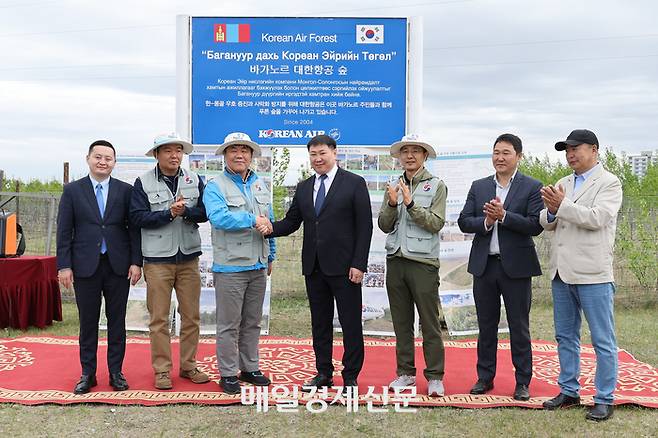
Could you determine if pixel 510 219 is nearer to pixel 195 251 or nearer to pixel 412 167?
pixel 412 167

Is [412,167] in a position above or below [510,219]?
above

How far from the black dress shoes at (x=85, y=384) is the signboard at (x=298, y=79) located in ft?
8.20

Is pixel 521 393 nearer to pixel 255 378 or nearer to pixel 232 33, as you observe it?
pixel 255 378

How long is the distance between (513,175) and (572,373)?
1250mm

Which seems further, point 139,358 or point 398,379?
point 139,358

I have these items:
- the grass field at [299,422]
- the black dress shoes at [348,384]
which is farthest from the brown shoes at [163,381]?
the black dress shoes at [348,384]

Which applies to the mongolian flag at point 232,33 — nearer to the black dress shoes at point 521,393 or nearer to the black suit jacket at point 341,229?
the black suit jacket at point 341,229

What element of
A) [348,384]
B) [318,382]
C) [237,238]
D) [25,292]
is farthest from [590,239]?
[25,292]

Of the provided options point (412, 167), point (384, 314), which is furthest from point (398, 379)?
point (384, 314)

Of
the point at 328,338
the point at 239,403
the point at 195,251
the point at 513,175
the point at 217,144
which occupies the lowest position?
the point at 239,403

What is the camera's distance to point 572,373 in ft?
12.7

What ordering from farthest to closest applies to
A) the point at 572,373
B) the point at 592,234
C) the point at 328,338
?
the point at 328,338 → the point at 572,373 → the point at 592,234

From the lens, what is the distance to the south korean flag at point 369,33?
589 cm

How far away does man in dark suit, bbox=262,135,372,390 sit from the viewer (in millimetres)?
4012
